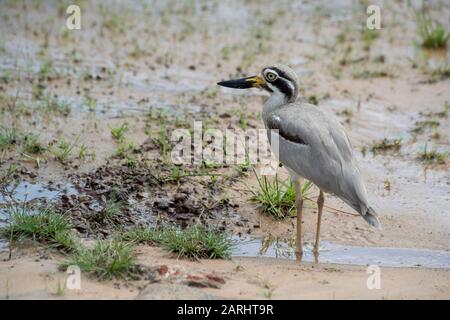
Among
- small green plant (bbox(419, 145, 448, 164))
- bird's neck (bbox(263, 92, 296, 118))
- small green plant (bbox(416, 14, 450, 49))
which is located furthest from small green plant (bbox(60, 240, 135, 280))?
small green plant (bbox(416, 14, 450, 49))

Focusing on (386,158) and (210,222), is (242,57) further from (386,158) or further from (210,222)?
(210,222)

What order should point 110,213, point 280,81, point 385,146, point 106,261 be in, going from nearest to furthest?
point 106,261, point 110,213, point 280,81, point 385,146

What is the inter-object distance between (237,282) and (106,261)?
0.99 m

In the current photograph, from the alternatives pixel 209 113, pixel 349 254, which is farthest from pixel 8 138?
pixel 349 254

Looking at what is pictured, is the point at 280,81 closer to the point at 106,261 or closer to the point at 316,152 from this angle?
the point at 316,152

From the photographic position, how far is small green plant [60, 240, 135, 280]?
594cm

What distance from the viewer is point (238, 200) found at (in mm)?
7758

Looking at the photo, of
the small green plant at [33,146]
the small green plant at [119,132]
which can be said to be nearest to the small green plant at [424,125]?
the small green plant at [119,132]

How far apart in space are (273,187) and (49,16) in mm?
5839

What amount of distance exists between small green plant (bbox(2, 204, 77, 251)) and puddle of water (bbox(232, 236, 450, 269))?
144 cm

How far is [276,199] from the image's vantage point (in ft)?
24.8

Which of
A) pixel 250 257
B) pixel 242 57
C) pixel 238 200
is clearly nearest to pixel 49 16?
pixel 242 57

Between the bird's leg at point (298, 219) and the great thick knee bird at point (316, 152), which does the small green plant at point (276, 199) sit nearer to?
the bird's leg at point (298, 219)

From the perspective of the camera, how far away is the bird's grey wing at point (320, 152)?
6688mm
